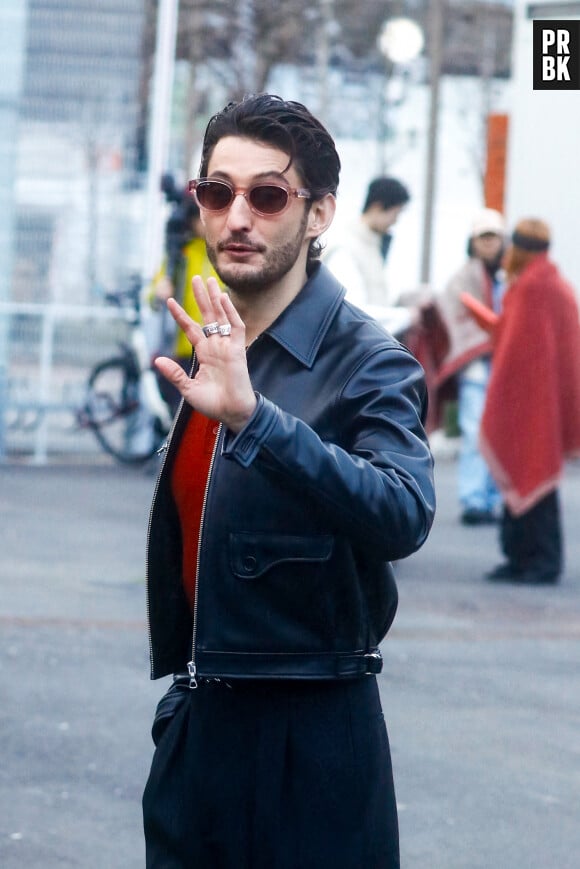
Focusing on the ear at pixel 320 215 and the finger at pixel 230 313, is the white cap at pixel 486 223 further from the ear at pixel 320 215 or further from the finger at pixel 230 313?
the finger at pixel 230 313

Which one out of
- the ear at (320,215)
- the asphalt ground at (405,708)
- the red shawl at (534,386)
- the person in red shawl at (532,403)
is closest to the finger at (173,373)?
the ear at (320,215)

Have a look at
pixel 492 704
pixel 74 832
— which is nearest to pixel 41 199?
pixel 492 704

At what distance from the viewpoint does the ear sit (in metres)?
2.83

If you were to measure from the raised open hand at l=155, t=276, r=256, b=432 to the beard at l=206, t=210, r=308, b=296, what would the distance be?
15cm

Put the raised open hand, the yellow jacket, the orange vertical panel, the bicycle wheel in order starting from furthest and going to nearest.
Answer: the orange vertical panel, the bicycle wheel, the yellow jacket, the raised open hand

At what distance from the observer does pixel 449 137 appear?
196 feet

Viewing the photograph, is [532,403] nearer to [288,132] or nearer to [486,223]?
[486,223]

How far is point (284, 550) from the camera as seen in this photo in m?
2.67

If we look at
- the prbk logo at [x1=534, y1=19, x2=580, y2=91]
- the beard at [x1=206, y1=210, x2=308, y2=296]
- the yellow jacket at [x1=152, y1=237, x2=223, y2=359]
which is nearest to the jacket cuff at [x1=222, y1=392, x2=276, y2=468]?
the beard at [x1=206, y1=210, x2=308, y2=296]

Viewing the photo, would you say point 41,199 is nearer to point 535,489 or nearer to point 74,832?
point 535,489

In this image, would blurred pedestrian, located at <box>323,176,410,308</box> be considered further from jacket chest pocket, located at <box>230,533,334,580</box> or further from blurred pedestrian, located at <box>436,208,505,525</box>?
jacket chest pocket, located at <box>230,533,334,580</box>

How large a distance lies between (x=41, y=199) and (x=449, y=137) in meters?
46.1

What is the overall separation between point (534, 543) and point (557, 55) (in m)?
4.52

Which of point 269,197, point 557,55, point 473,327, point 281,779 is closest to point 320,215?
point 269,197
